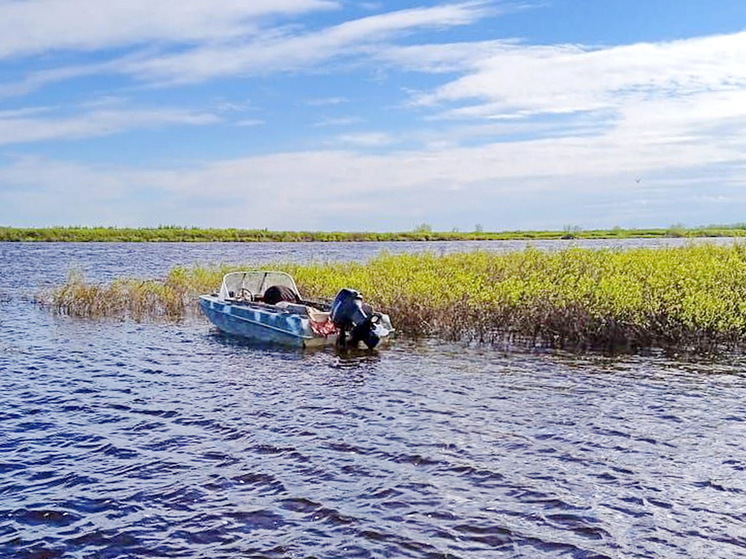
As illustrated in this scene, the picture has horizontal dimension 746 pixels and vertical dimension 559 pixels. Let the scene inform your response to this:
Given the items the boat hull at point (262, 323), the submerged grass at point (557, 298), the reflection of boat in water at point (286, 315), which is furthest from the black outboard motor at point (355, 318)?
the submerged grass at point (557, 298)

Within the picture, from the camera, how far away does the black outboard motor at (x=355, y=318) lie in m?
17.5

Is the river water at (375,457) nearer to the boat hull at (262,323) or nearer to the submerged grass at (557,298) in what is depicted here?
the submerged grass at (557,298)

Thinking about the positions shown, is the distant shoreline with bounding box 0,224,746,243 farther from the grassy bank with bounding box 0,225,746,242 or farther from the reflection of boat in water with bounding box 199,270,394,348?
the reflection of boat in water with bounding box 199,270,394,348

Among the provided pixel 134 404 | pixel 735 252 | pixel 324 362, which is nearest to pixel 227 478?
pixel 134 404

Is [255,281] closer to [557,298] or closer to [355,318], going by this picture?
[355,318]

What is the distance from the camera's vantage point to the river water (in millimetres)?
7418

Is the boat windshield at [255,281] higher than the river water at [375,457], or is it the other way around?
the boat windshield at [255,281]

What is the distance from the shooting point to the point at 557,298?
17.8 metres

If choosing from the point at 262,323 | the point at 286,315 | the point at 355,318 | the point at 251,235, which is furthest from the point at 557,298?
the point at 251,235

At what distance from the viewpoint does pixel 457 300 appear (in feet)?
62.0

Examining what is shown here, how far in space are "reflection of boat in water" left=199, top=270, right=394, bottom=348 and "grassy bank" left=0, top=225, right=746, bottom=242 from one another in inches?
2941

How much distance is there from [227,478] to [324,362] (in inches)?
297

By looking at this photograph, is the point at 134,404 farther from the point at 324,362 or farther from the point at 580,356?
the point at 580,356

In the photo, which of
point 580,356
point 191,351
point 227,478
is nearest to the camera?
point 227,478
